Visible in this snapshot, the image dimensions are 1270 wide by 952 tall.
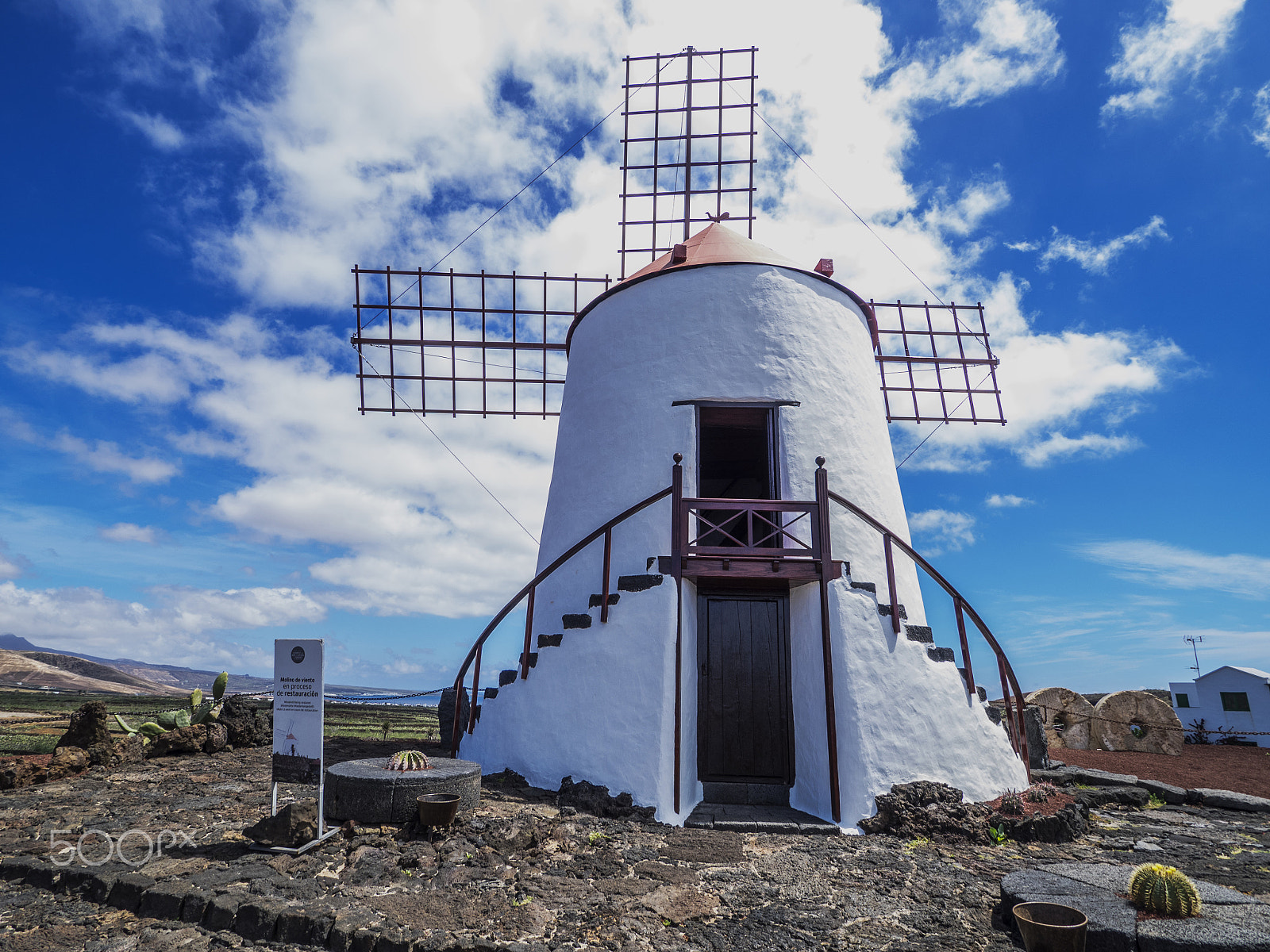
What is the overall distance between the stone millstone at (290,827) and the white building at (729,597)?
108 inches

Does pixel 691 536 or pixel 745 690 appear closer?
pixel 745 690

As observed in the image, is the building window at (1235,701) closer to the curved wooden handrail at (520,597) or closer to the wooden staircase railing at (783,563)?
the wooden staircase railing at (783,563)

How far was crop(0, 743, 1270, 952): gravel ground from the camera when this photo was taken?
4102 millimetres

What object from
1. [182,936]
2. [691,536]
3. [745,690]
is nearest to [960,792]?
[745,690]

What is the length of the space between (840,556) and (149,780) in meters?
8.30

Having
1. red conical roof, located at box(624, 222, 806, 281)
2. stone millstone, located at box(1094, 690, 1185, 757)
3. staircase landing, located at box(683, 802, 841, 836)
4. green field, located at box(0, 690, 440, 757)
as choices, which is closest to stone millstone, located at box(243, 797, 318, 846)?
staircase landing, located at box(683, 802, 841, 836)

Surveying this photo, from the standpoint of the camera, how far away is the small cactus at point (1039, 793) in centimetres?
704

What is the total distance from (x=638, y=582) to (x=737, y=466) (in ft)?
20.0

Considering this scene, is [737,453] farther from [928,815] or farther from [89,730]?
[89,730]

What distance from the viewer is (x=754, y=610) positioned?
28.2ft

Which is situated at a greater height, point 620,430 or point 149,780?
point 620,430

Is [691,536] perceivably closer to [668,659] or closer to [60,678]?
[668,659]

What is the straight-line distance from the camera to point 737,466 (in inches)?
525

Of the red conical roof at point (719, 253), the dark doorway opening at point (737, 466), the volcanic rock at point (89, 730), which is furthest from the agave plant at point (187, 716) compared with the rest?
the red conical roof at point (719, 253)
